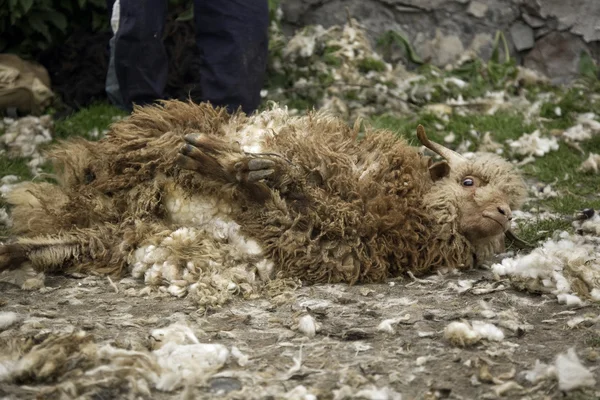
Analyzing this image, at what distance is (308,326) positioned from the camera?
3.22 m

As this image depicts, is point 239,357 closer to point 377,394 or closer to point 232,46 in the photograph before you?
point 377,394

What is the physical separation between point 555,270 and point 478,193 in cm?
51

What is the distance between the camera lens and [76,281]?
3805 mm

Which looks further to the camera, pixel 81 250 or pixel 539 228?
pixel 539 228

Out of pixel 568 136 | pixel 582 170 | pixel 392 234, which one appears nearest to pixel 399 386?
pixel 392 234

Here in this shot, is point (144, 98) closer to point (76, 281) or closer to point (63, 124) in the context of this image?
point (63, 124)

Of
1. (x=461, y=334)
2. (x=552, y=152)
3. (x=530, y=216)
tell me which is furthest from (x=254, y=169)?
(x=552, y=152)

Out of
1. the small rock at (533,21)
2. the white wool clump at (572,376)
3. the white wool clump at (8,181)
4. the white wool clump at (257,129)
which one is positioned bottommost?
the white wool clump at (8,181)

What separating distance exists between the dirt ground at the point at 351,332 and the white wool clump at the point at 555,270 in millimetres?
58

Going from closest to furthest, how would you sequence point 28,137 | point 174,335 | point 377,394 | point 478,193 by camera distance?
point 377,394, point 174,335, point 478,193, point 28,137

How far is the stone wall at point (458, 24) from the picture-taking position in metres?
7.75

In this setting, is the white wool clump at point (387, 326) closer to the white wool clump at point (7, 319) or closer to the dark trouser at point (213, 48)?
the white wool clump at point (7, 319)

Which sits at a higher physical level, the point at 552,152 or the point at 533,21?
the point at 533,21

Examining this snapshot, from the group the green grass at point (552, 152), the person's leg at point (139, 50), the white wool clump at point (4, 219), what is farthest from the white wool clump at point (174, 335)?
the person's leg at point (139, 50)
